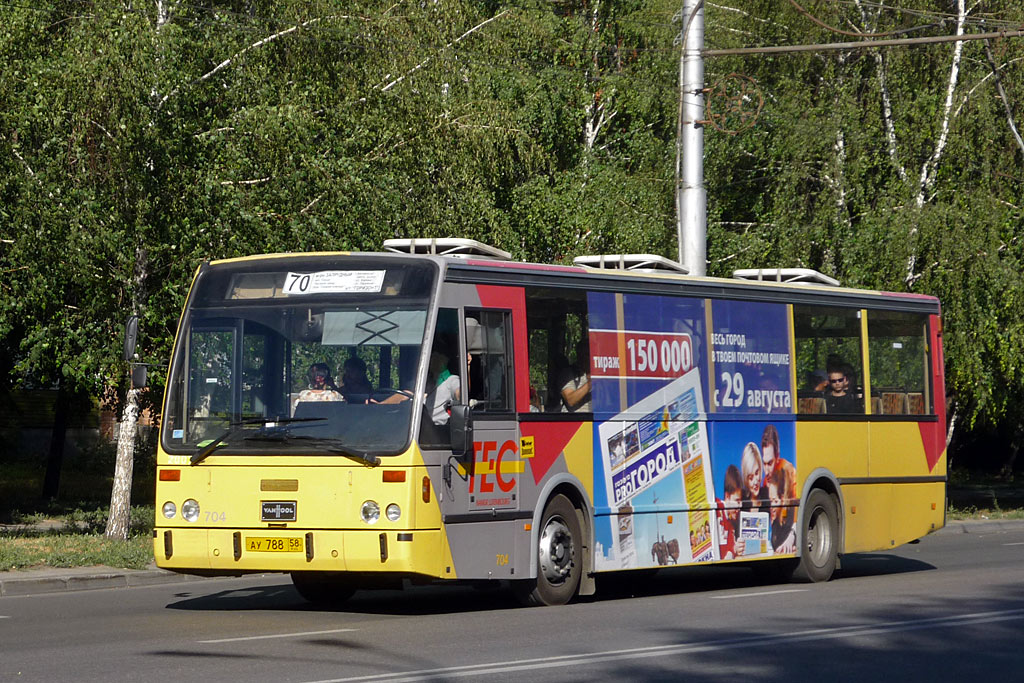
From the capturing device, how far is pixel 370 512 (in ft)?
40.9

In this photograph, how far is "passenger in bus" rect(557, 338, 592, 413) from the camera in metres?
14.3

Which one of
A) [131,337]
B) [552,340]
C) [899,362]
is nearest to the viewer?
[131,337]

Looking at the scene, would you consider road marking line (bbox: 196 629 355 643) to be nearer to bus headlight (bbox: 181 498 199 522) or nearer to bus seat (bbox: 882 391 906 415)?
bus headlight (bbox: 181 498 199 522)

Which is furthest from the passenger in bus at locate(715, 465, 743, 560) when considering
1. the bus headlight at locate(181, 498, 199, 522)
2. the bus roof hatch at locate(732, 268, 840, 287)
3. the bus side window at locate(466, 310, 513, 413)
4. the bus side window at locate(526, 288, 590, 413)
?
the bus headlight at locate(181, 498, 199, 522)

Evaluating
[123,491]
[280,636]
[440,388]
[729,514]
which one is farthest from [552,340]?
[123,491]

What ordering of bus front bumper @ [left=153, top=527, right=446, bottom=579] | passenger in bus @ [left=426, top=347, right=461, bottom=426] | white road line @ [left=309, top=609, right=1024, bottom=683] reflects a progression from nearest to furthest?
white road line @ [left=309, top=609, right=1024, bottom=683]
bus front bumper @ [left=153, top=527, right=446, bottom=579]
passenger in bus @ [left=426, top=347, right=461, bottom=426]

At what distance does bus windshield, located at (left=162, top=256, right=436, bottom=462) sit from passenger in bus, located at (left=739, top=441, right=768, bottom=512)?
4.95 m

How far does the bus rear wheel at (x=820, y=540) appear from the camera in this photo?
17.4m

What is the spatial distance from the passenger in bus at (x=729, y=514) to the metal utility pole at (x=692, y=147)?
547cm

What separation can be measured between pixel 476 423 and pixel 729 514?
405cm

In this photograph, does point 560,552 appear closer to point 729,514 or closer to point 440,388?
point 440,388

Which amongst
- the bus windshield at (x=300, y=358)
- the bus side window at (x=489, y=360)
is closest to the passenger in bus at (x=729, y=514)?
the bus side window at (x=489, y=360)

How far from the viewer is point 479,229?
2495 centimetres

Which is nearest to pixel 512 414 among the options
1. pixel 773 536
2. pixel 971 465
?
pixel 773 536
